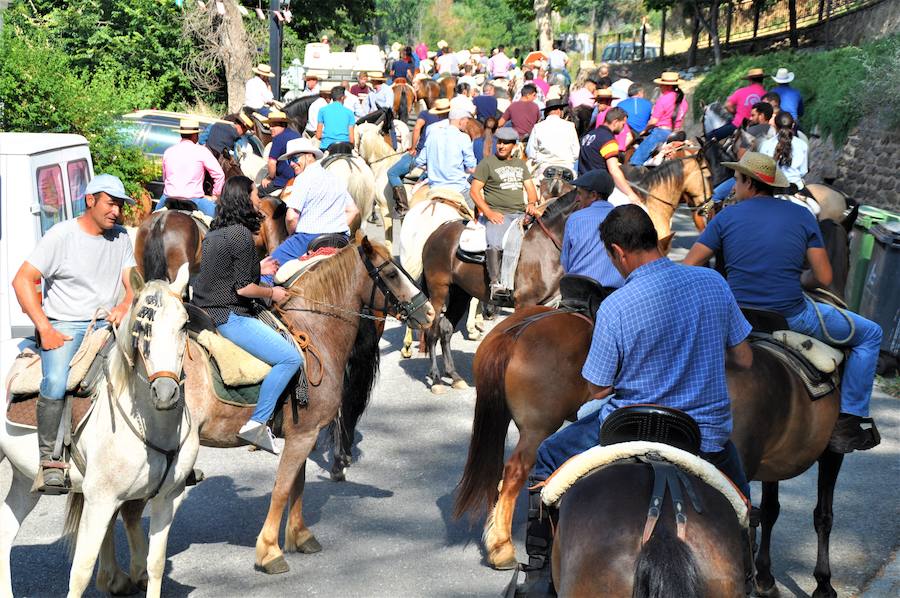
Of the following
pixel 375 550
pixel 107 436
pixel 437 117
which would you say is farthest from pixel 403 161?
pixel 107 436

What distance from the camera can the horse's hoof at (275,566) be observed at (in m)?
6.98

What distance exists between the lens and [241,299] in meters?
6.95

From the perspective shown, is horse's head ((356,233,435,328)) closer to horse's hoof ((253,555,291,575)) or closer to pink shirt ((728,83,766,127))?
horse's hoof ((253,555,291,575))

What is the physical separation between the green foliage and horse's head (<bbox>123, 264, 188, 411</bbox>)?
15.2 m

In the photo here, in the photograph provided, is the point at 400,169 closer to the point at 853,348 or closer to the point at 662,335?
the point at 853,348

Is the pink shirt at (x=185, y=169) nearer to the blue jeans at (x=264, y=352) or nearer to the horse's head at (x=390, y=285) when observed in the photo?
the horse's head at (x=390, y=285)

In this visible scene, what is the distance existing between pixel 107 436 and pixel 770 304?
417 cm

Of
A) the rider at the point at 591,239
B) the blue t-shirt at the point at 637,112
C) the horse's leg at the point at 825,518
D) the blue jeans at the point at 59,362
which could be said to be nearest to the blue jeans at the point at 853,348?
the horse's leg at the point at 825,518

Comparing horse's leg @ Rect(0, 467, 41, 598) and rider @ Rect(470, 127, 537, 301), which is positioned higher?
rider @ Rect(470, 127, 537, 301)

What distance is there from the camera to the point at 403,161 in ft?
57.4

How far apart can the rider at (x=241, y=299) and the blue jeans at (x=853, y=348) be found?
3411mm

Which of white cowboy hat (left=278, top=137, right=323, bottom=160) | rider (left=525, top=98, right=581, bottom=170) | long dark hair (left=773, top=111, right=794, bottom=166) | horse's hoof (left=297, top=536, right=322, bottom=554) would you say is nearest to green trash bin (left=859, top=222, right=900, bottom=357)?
long dark hair (left=773, top=111, right=794, bottom=166)

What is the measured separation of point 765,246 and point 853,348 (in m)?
0.98

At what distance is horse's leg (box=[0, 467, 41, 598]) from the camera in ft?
20.2
